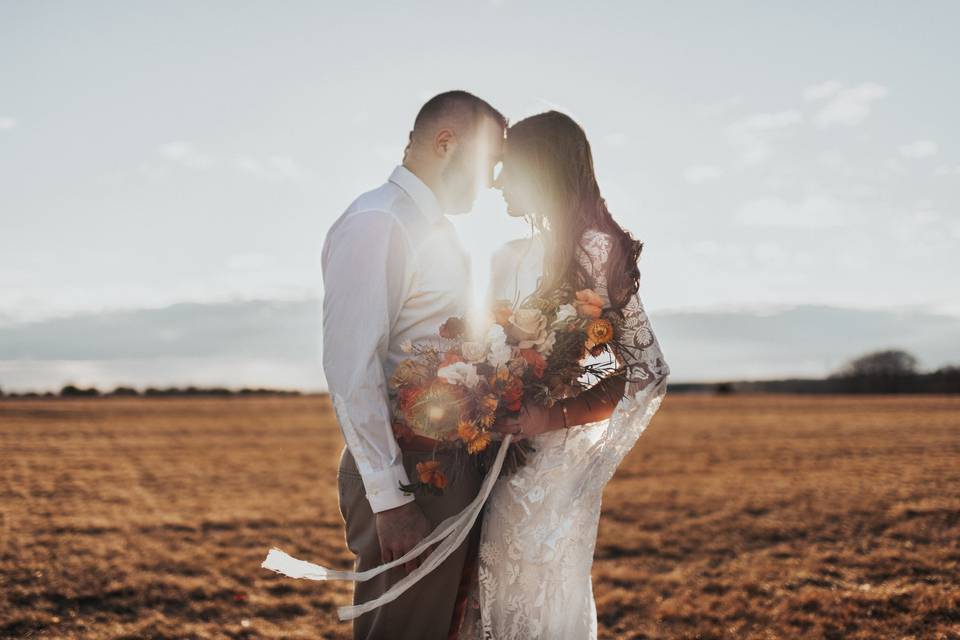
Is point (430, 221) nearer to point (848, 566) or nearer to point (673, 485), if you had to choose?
point (848, 566)

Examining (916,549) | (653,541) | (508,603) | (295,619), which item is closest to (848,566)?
(916,549)

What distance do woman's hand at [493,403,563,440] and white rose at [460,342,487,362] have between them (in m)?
0.25

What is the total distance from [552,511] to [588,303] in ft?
2.68

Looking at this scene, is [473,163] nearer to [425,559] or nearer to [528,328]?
[528,328]

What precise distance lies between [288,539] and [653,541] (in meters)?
4.33

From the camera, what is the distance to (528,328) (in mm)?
2697

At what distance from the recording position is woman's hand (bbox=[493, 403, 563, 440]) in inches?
109

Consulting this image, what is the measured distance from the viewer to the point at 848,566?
7484mm

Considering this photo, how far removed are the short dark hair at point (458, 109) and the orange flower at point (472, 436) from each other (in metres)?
1.12

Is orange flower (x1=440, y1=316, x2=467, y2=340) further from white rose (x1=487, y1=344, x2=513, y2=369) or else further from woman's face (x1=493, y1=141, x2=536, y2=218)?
woman's face (x1=493, y1=141, x2=536, y2=218)

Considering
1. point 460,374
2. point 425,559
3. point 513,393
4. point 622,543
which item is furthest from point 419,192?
point 622,543

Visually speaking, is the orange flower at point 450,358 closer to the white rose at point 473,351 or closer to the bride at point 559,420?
the white rose at point 473,351

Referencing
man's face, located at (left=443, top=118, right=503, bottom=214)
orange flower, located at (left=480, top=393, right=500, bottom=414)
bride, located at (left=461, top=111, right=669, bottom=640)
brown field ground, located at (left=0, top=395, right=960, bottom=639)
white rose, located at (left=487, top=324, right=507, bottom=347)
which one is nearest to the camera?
orange flower, located at (left=480, top=393, right=500, bottom=414)

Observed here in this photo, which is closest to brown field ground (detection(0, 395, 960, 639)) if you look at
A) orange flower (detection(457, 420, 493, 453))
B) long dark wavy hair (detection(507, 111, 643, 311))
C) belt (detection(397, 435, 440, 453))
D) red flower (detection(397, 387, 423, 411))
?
belt (detection(397, 435, 440, 453))
